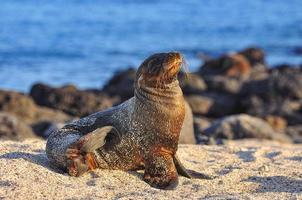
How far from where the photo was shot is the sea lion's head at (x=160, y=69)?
267 inches

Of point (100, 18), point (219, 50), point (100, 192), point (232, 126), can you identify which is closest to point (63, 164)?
point (100, 192)

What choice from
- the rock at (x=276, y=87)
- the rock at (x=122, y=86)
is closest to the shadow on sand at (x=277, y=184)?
the rock at (x=276, y=87)

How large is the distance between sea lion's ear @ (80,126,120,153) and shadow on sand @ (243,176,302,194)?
1.38 m

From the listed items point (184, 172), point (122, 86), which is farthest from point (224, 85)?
point (184, 172)

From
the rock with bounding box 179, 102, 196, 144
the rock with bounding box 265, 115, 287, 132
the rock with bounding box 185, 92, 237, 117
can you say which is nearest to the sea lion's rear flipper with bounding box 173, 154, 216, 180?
the rock with bounding box 179, 102, 196, 144

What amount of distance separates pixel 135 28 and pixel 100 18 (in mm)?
10043

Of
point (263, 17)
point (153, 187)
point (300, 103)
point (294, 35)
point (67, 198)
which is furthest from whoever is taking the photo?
point (263, 17)

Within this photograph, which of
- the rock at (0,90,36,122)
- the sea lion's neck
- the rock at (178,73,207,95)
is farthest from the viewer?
the rock at (178,73,207,95)

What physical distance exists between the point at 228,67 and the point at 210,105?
6469 mm

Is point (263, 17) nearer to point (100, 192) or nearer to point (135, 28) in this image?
point (135, 28)

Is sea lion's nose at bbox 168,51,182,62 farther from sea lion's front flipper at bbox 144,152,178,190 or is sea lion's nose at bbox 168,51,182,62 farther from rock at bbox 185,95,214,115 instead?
A: rock at bbox 185,95,214,115

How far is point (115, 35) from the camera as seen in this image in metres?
47.6

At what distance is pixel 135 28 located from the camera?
50406mm

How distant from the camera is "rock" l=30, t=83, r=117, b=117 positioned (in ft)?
56.7
